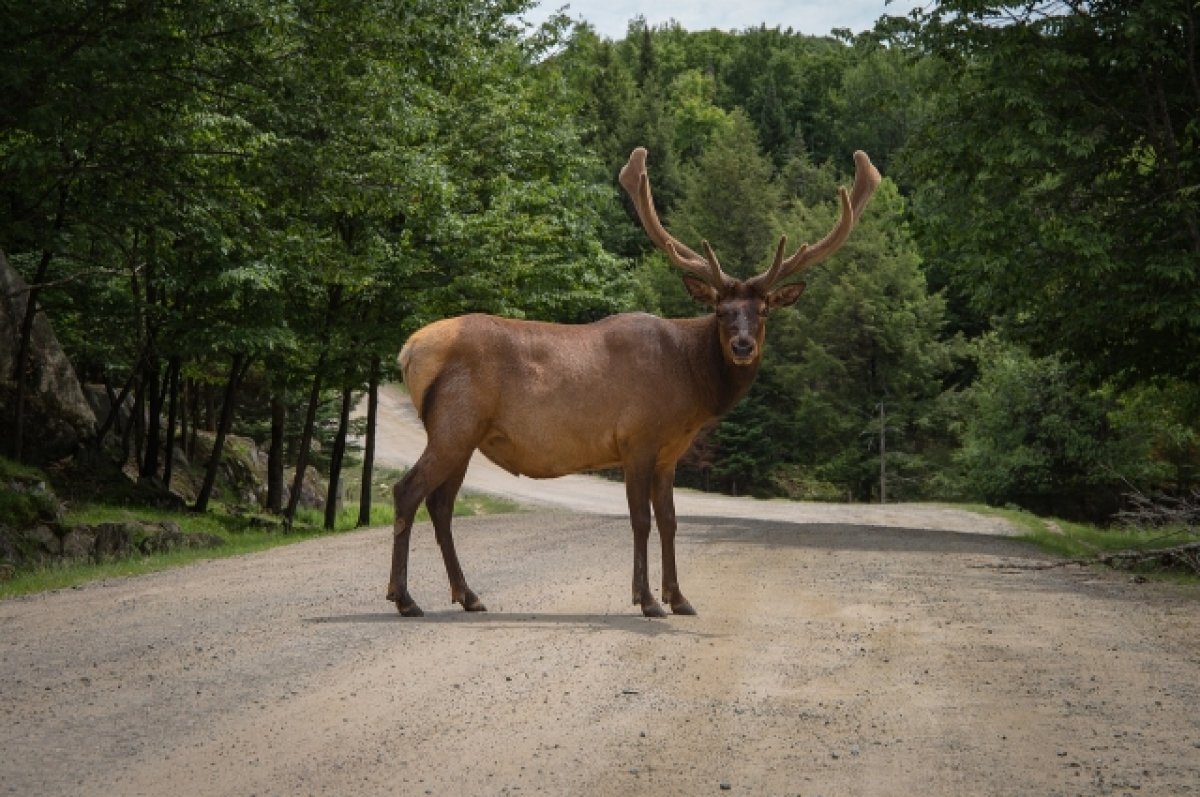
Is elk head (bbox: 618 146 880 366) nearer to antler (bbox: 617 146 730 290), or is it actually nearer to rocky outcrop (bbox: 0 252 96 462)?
antler (bbox: 617 146 730 290)

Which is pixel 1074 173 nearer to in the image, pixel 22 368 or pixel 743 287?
pixel 743 287

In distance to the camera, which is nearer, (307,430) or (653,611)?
(653,611)

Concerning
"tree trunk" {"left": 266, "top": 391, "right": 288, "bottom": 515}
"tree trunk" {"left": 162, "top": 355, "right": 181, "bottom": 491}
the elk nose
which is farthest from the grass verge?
"tree trunk" {"left": 162, "top": 355, "right": 181, "bottom": 491}

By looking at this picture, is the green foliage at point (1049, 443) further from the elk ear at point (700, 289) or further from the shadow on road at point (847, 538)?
the elk ear at point (700, 289)

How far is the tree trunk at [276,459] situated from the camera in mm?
28844

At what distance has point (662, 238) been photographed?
35.9ft

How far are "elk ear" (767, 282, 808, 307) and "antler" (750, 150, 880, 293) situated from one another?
7cm

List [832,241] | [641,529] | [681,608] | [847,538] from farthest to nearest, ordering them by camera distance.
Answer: [847,538] → [832,241] → [681,608] → [641,529]

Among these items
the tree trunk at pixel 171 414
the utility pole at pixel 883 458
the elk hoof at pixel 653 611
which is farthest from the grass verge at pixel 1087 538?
the utility pole at pixel 883 458

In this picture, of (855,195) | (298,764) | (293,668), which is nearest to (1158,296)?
(855,195)

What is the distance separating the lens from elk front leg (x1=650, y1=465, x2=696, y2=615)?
10.1m

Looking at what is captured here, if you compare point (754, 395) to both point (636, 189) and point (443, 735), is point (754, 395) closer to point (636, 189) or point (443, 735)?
point (636, 189)

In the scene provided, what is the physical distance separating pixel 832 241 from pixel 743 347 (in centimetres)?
171

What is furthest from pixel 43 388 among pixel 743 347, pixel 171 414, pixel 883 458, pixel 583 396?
pixel 883 458
